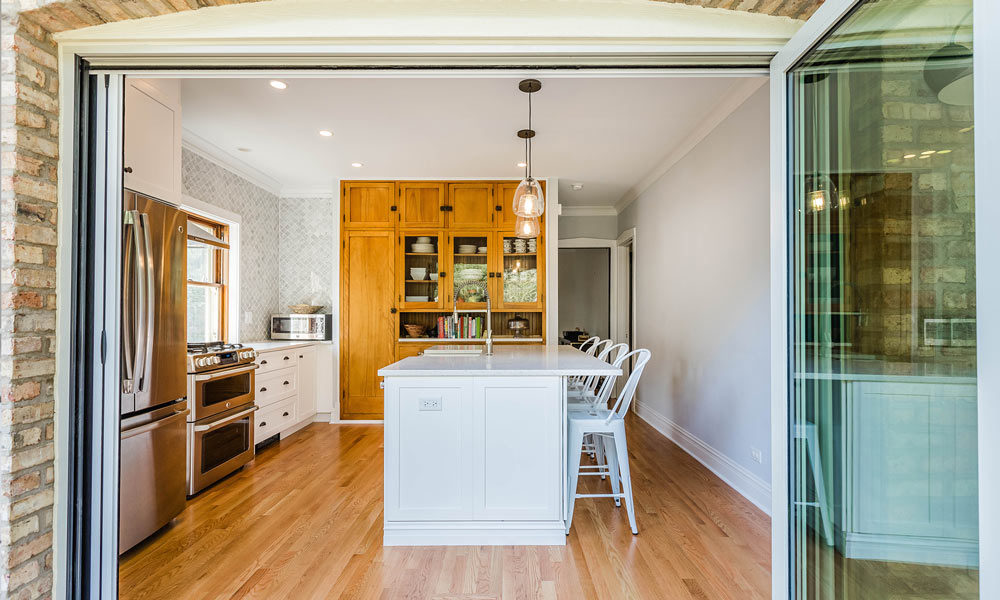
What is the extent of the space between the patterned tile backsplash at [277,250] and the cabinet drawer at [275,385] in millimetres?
622

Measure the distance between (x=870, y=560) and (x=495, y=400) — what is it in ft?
5.23

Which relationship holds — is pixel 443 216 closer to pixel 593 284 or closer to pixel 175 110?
pixel 175 110

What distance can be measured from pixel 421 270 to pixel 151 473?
10.8 feet

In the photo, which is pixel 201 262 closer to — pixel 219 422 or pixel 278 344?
pixel 278 344

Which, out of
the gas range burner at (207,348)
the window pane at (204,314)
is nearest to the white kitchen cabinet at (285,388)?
the gas range burner at (207,348)

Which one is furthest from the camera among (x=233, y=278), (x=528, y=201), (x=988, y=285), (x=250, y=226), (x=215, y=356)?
(x=250, y=226)

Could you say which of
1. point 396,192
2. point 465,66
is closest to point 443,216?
point 396,192

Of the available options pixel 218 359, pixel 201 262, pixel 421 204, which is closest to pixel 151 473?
pixel 218 359

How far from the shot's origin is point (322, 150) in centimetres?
452

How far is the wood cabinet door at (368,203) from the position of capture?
5.43 meters

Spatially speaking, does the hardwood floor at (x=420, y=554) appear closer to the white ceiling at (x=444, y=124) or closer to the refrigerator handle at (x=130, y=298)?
the refrigerator handle at (x=130, y=298)

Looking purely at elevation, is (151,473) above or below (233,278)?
below

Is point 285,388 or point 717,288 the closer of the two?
point 717,288

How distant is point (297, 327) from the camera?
17.6ft
